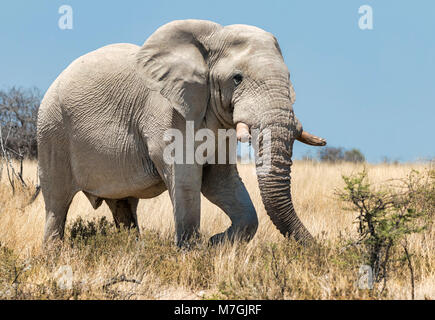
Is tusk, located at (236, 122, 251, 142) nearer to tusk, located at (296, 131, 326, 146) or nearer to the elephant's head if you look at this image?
the elephant's head

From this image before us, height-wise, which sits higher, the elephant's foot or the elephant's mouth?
the elephant's mouth

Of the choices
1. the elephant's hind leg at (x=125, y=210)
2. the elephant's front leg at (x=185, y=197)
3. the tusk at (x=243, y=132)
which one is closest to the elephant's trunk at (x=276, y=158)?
the tusk at (x=243, y=132)

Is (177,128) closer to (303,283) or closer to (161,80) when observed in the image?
(161,80)

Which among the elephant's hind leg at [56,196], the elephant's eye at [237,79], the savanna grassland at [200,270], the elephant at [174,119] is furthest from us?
the elephant's hind leg at [56,196]

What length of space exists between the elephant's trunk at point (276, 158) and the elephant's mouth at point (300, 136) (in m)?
0.14

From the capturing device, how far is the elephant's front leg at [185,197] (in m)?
6.23

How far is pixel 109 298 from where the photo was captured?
4.97 meters

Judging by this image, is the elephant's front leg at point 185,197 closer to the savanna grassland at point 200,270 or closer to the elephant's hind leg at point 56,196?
the savanna grassland at point 200,270

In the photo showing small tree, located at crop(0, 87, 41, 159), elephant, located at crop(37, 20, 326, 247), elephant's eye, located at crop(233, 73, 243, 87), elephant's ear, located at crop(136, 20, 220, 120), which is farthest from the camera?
small tree, located at crop(0, 87, 41, 159)

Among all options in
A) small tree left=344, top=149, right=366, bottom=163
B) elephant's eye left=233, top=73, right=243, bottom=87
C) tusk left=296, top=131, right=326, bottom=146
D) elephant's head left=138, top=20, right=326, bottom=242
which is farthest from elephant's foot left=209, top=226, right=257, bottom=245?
small tree left=344, top=149, right=366, bottom=163

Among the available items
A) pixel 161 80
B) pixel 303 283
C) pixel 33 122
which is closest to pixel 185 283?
pixel 303 283

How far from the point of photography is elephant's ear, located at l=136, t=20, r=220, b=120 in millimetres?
6227

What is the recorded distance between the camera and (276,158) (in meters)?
5.66

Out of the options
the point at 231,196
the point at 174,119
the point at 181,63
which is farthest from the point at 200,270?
the point at 181,63
